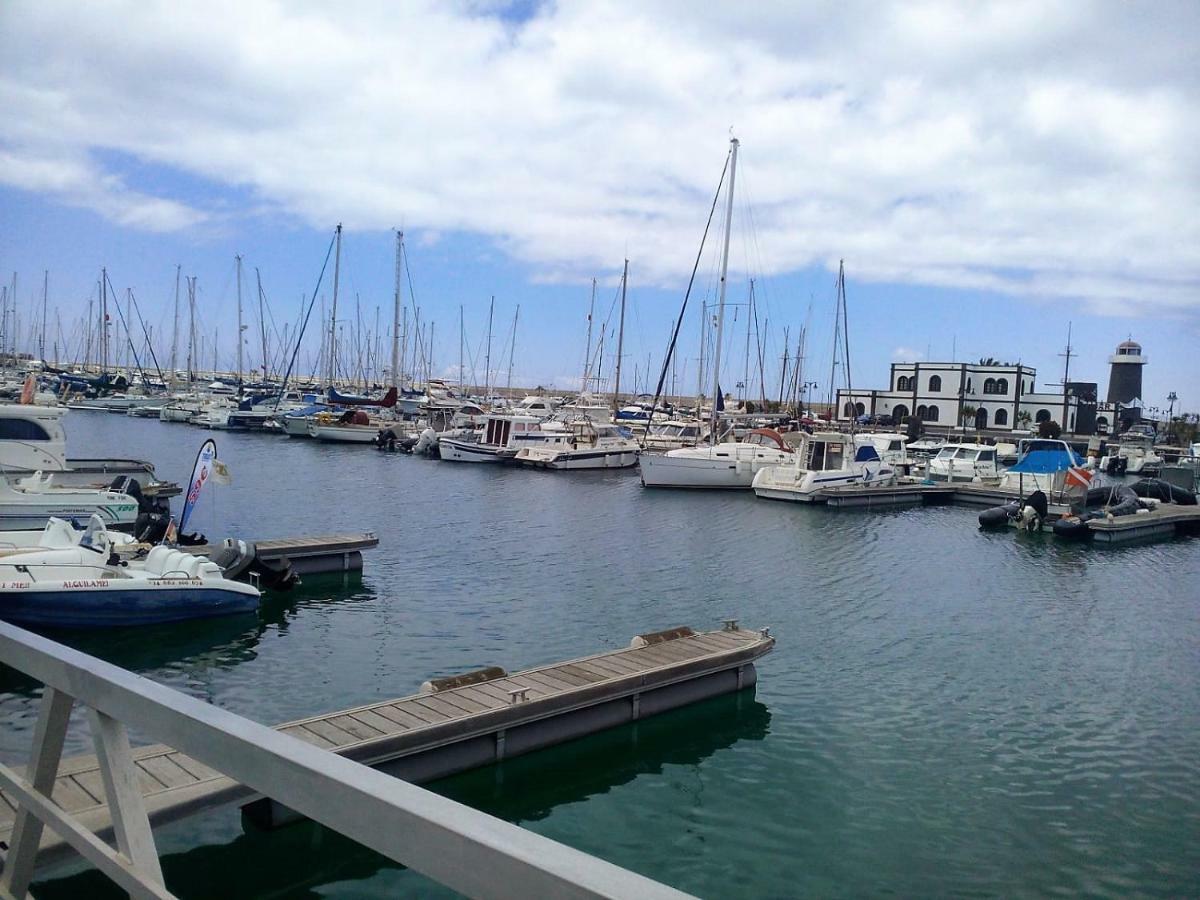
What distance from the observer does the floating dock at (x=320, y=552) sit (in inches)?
792

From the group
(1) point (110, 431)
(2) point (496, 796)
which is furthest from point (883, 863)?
(1) point (110, 431)

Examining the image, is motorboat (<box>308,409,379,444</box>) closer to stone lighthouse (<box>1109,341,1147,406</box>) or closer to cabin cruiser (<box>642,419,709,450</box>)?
cabin cruiser (<box>642,419,709,450</box>)

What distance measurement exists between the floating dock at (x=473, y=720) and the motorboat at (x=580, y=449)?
36.6 meters

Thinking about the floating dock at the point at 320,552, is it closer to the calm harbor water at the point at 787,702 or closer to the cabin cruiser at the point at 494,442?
the calm harbor water at the point at 787,702

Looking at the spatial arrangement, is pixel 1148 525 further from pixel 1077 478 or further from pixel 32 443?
pixel 32 443

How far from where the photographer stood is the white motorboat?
20.2 metres

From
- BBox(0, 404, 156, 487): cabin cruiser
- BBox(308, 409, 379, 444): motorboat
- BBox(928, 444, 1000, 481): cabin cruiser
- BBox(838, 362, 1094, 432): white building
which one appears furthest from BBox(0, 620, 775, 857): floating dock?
BBox(838, 362, 1094, 432): white building

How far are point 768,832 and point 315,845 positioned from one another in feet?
14.8

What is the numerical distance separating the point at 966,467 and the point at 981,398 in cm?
4869

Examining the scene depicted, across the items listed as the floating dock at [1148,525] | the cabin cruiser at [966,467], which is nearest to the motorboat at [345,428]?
the cabin cruiser at [966,467]

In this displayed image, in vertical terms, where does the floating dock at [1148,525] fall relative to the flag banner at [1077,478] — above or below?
below

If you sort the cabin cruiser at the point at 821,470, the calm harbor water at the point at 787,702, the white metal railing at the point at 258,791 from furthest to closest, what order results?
the cabin cruiser at the point at 821,470
the calm harbor water at the point at 787,702
the white metal railing at the point at 258,791

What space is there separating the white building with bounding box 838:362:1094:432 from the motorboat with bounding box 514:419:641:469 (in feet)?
134

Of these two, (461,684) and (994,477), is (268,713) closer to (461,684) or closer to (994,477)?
(461,684)
